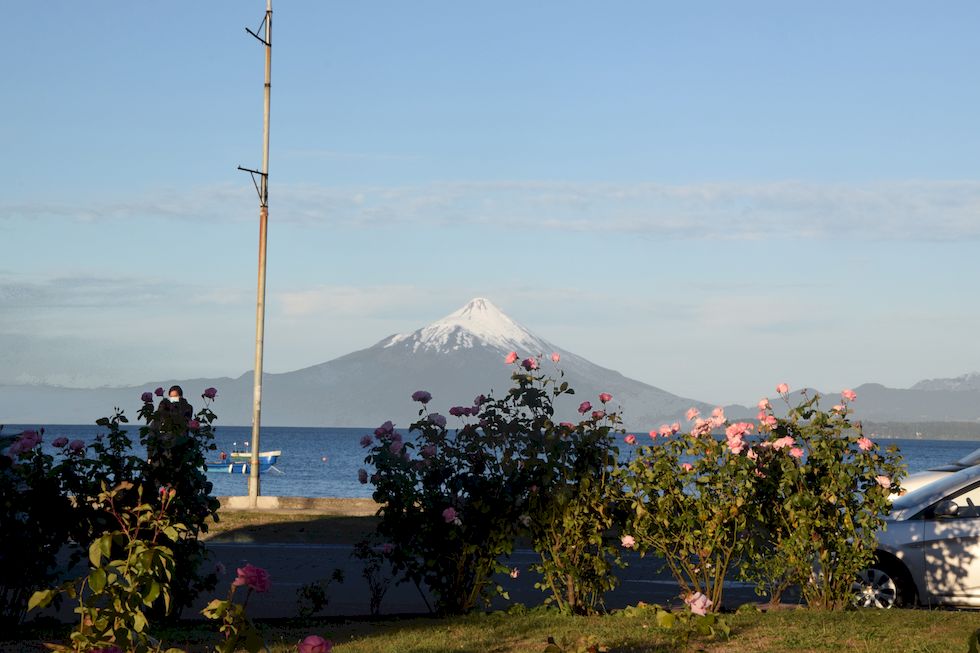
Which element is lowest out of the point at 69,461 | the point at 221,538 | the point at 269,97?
the point at 221,538

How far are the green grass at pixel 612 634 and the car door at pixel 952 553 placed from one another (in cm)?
129

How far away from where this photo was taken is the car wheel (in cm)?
1189

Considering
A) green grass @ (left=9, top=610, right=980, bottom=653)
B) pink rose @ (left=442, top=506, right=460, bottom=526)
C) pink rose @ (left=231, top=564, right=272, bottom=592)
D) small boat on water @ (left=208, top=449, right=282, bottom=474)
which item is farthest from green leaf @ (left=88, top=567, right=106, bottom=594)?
small boat on water @ (left=208, top=449, right=282, bottom=474)

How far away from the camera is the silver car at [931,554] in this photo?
11633mm

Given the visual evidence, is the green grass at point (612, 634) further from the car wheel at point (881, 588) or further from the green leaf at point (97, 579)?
the green leaf at point (97, 579)

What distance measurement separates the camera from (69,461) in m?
10.0

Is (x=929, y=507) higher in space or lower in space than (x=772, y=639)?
higher

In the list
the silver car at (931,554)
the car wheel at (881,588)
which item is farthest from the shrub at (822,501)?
the car wheel at (881,588)

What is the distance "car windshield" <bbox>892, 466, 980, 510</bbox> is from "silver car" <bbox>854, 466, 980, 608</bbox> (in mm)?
10

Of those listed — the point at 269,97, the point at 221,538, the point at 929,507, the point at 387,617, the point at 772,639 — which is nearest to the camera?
the point at 772,639

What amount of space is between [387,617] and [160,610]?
1909mm

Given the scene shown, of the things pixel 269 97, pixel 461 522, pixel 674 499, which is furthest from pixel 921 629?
pixel 269 97

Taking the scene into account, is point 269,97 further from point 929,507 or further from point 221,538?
point 929,507

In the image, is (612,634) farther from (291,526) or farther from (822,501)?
(291,526)
